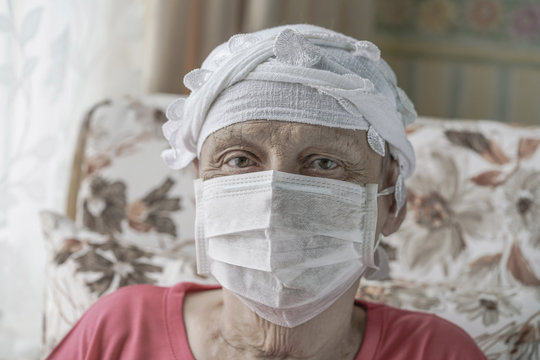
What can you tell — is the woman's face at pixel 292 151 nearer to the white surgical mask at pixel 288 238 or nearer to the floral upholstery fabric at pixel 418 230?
the white surgical mask at pixel 288 238

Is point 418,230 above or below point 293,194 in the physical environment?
below

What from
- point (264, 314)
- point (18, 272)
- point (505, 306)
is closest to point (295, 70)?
point (264, 314)

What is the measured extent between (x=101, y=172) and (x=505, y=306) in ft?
3.26

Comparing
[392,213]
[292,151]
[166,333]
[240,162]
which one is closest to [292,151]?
[292,151]

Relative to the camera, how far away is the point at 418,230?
5.23 ft

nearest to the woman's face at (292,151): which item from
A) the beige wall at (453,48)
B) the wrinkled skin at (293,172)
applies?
the wrinkled skin at (293,172)

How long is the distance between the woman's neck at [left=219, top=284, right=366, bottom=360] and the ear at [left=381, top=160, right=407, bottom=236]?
138 mm

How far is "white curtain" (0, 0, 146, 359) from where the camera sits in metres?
1.57

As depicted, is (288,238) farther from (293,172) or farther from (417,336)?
(417,336)

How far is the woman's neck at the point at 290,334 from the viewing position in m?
1.18

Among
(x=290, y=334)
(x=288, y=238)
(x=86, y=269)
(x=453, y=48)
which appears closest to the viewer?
(x=288, y=238)

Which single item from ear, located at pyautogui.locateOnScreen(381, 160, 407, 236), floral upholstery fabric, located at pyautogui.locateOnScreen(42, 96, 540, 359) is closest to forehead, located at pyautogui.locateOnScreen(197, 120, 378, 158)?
ear, located at pyautogui.locateOnScreen(381, 160, 407, 236)

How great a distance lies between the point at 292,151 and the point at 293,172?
3 centimetres

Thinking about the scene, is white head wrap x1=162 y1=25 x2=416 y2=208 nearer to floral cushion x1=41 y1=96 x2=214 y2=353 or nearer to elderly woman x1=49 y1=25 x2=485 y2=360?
elderly woman x1=49 y1=25 x2=485 y2=360
